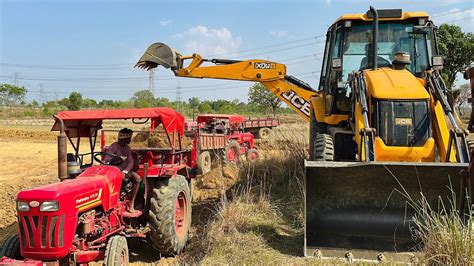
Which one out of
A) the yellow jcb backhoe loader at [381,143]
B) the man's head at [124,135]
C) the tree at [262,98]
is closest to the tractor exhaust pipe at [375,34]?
the yellow jcb backhoe loader at [381,143]

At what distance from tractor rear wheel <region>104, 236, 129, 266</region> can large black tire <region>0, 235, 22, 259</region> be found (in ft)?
2.82

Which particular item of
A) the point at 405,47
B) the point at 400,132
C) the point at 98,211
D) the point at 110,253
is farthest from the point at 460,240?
the point at 405,47

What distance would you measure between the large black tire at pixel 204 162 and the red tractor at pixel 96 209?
17.5 ft

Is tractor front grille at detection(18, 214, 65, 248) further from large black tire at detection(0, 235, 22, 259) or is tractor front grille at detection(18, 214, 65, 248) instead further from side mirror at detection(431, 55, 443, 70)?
side mirror at detection(431, 55, 443, 70)

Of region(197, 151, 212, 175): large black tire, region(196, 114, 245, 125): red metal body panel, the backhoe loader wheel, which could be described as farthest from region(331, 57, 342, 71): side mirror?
region(196, 114, 245, 125): red metal body panel

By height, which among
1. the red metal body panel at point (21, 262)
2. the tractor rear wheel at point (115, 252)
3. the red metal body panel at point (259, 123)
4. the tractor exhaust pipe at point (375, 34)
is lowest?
the tractor rear wheel at point (115, 252)

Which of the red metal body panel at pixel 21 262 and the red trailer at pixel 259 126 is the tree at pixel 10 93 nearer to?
the red trailer at pixel 259 126

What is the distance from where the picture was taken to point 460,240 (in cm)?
329

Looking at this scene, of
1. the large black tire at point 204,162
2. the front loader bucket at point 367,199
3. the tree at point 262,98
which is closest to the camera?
the front loader bucket at point 367,199

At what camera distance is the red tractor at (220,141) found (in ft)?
41.6

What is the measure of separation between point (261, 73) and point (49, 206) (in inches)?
237

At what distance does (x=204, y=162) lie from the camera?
1277 centimetres

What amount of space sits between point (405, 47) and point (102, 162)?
465 centimetres

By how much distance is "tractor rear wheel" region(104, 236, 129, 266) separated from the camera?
4336 mm
